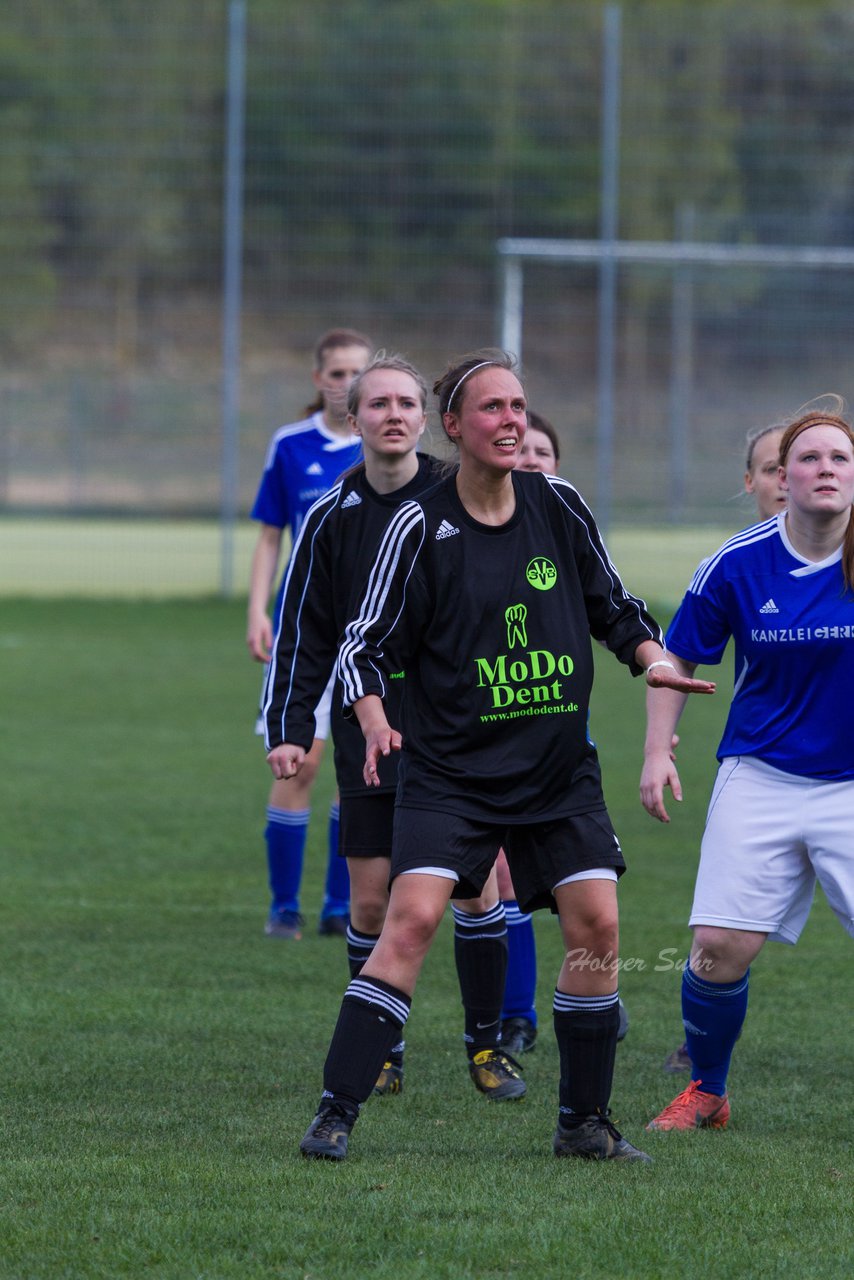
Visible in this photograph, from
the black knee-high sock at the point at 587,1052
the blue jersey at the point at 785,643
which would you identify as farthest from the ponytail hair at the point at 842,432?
the black knee-high sock at the point at 587,1052

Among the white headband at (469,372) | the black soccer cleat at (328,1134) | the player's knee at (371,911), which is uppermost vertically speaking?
the white headband at (469,372)

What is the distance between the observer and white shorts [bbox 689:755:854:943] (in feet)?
13.9

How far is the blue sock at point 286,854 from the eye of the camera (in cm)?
673

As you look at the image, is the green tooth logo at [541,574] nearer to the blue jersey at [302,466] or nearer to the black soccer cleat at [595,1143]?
the black soccer cleat at [595,1143]

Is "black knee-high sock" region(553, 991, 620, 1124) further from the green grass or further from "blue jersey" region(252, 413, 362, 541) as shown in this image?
"blue jersey" region(252, 413, 362, 541)

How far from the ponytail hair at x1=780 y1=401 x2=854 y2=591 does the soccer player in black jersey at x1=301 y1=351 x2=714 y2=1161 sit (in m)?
0.50

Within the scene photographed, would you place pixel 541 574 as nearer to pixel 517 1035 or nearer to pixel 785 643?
pixel 785 643

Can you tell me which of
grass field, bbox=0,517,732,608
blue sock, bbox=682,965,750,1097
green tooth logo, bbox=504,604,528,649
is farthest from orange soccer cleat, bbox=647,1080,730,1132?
grass field, bbox=0,517,732,608

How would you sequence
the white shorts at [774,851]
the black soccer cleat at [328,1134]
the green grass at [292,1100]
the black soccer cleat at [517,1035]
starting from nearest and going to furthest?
the green grass at [292,1100] → the black soccer cleat at [328,1134] → the white shorts at [774,851] → the black soccer cleat at [517,1035]

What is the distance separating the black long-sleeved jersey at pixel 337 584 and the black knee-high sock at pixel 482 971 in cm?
44

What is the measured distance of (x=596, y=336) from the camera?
1977 centimetres

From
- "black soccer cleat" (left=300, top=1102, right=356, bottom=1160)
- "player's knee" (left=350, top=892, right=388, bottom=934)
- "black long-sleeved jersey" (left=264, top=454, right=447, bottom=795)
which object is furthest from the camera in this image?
"player's knee" (left=350, top=892, right=388, bottom=934)

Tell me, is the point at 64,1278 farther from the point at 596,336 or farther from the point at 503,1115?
the point at 596,336

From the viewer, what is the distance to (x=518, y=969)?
213 inches
